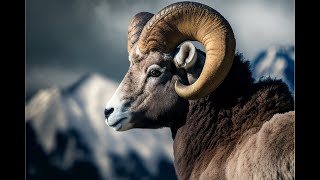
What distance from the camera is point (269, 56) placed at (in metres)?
9.10

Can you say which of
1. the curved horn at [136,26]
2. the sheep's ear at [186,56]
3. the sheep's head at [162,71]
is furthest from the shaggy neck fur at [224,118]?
the curved horn at [136,26]

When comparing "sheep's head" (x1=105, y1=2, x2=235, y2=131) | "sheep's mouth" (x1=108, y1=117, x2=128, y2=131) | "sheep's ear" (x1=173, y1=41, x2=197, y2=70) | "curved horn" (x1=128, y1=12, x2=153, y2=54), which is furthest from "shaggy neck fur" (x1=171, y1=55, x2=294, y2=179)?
"curved horn" (x1=128, y1=12, x2=153, y2=54)

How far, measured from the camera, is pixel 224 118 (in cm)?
787

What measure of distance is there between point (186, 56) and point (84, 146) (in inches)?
114

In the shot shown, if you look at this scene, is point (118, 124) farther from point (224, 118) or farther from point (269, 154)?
point (269, 154)

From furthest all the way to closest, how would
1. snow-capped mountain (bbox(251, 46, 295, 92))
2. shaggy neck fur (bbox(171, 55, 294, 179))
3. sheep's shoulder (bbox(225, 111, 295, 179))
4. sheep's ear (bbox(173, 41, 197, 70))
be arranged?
1. snow-capped mountain (bbox(251, 46, 295, 92))
2. sheep's ear (bbox(173, 41, 197, 70))
3. shaggy neck fur (bbox(171, 55, 294, 179))
4. sheep's shoulder (bbox(225, 111, 295, 179))

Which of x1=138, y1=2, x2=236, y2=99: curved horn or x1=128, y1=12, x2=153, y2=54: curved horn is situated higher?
x1=128, y1=12, x2=153, y2=54: curved horn

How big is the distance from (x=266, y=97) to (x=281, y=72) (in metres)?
1.15

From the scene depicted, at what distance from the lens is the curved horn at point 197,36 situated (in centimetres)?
771

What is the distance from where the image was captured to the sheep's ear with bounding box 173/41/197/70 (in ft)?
26.0

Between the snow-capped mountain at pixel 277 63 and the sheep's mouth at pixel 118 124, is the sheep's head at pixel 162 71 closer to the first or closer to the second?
Answer: the sheep's mouth at pixel 118 124

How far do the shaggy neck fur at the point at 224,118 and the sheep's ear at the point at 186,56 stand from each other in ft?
1.27

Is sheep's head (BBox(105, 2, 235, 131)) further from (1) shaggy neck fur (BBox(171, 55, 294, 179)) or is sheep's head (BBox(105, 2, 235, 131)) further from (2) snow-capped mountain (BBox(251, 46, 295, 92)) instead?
(2) snow-capped mountain (BBox(251, 46, 295, 92))
